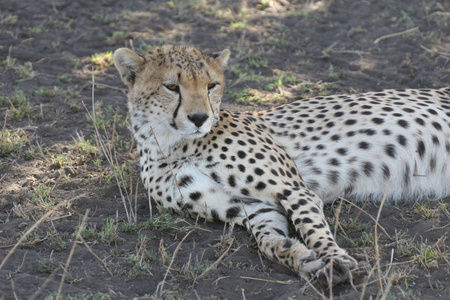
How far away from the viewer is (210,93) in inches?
133

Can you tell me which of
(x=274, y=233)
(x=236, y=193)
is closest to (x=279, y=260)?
(x=274, y=233)

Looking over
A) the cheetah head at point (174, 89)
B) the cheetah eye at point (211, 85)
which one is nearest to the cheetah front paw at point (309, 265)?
the cheetah head at point (174, 89)

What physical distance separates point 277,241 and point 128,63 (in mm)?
1302

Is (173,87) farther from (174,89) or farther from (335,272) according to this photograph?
(335,272)

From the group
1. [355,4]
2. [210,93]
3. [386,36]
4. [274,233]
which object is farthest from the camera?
[355,4]

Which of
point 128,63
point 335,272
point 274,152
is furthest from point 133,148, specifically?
point 335,272

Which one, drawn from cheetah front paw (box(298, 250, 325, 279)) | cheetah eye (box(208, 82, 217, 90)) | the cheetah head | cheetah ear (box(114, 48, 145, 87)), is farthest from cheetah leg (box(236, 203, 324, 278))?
cheetah ear (box(114, 48, 145, 87))

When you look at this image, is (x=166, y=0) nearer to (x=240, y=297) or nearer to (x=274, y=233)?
(x=274, y=233)

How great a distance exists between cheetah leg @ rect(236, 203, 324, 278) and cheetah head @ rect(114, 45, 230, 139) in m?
0.51

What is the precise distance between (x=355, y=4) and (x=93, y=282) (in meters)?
4.96

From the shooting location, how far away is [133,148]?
4.34 meters

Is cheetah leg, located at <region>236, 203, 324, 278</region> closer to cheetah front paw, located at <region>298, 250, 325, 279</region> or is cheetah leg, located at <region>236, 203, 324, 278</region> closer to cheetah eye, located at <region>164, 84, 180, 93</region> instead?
cheetah front paw, located at <region>298, 250, 325, 279</region>

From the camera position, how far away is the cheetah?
125 inches

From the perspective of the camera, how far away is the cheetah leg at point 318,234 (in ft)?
8.69
